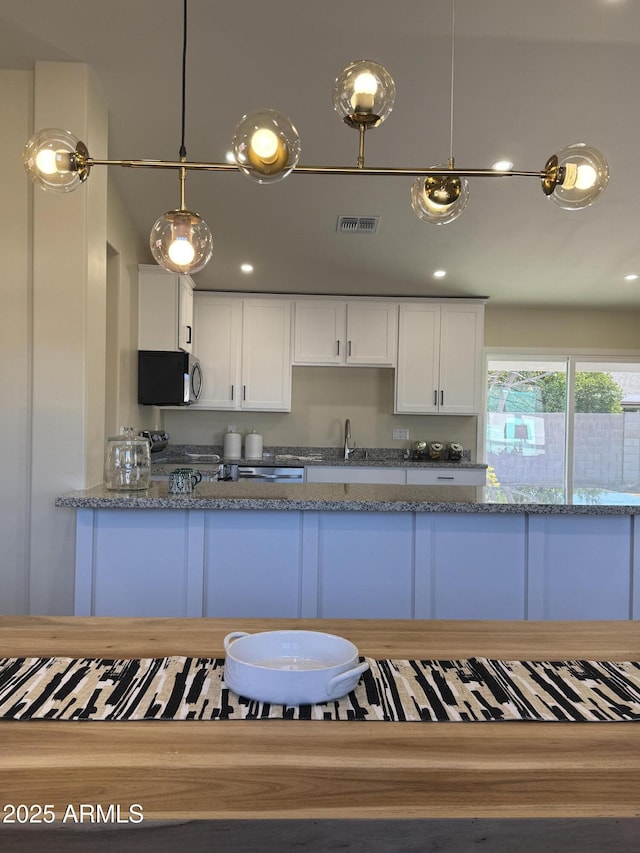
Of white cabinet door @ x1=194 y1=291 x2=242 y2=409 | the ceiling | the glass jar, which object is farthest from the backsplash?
the glass jar

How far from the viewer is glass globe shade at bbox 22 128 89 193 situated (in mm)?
1688

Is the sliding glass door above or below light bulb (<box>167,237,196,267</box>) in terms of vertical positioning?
below

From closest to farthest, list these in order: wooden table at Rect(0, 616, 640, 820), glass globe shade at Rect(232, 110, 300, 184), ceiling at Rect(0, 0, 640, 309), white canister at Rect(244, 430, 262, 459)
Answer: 1. wooden table at Rect(0, 616, 640, 820)
2. glass globe shade at Rect(232, 110, 300, 184)
3. ceiling at Rect(0, 0, 640, 309)
4. white canister at Rect(244, 430, 262, 459)

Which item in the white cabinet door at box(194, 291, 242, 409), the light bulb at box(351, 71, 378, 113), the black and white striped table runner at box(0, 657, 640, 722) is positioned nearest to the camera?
the black and white striped table runner at box(0, 657, 640, 722)

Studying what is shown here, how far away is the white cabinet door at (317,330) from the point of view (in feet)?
18.1

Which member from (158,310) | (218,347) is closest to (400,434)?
(218,347)

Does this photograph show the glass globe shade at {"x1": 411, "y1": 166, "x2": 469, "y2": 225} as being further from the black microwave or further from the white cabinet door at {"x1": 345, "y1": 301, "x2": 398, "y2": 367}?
the white cabinet door at {"x1": 345, "y1": 301, "x2": 398, "y2": 367}

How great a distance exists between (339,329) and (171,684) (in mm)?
4675

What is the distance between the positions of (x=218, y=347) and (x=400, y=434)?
1.87 meters

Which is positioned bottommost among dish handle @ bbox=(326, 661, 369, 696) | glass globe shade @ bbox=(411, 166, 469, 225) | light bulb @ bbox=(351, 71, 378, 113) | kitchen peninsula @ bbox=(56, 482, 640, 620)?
kitchen peninsula @ bbox=(56, 482, 640, 620)

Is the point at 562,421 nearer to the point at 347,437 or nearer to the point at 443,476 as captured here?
the point at 443,476

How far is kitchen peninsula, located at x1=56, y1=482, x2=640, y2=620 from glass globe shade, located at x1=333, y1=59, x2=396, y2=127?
53.7 inches

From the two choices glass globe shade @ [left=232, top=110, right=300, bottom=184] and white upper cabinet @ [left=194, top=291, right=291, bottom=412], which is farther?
white upper cabinet @ [left=194, top=291, right=291, bottom=412]

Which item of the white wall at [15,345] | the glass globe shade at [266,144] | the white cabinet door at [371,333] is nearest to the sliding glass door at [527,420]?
the white cabinet door at [371,333]
